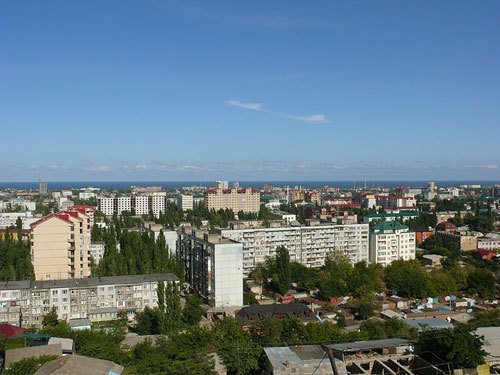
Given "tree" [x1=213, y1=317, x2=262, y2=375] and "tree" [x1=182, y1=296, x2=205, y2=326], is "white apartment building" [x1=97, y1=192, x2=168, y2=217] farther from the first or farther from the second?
"tree" [x1=213, y1=317, x2=262, y2=375]

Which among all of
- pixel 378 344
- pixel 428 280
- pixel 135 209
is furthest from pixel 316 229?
pixel 135 209

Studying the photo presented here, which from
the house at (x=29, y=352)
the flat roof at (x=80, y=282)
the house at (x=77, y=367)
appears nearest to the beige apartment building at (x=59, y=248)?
the flat roof at (x=80, y=282)

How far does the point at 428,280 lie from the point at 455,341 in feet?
33.7

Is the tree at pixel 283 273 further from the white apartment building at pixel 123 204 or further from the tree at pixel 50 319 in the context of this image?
the white apartment building at pixel 123 204

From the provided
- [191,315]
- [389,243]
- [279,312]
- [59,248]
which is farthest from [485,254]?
[59,248]

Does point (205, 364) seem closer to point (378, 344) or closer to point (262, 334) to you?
point (262, 334)

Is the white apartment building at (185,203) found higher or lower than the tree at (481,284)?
higher

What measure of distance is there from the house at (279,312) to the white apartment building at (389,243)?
990 centimetres

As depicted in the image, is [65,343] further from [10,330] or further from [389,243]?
[389,243]

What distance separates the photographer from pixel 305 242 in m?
22.0

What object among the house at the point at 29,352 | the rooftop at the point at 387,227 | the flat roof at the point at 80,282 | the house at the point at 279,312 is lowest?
the house at the point at 279,312

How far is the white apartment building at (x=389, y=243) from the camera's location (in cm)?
2278

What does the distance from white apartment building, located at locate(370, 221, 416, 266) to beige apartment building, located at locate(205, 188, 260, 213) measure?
84.8 feet

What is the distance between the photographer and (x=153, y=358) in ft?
28.6
